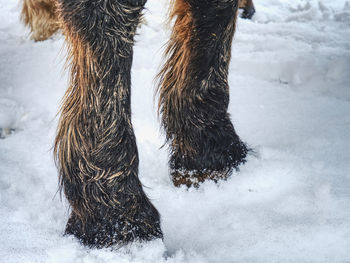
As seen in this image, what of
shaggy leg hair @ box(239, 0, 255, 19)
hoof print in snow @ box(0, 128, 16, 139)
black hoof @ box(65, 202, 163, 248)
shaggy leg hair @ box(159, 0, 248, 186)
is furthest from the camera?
shaggy leg hair @ box(239, 0, 255, 19)

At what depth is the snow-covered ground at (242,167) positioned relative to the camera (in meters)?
1.42

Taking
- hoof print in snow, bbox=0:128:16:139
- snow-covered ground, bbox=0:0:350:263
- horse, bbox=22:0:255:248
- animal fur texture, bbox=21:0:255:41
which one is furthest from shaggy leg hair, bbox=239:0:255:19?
hoof print in snow, bbox=0:128:16:139

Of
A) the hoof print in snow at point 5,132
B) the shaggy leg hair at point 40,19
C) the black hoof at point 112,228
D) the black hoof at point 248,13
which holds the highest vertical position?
the black hoof at point 248,13

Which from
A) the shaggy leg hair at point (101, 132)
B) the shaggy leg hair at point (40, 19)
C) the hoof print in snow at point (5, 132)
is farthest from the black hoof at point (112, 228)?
the shaggy leg hair at point (40, 19)

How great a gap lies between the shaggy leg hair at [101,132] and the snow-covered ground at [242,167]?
73 mm

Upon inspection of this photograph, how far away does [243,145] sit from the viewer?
184 cm

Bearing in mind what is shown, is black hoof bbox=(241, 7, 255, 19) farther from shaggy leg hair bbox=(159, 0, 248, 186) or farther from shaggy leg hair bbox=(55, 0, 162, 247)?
shaggy leg hair bbox=(55, 0, 162, 247)

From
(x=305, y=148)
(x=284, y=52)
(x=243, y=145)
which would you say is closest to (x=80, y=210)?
(x=243, y=145)

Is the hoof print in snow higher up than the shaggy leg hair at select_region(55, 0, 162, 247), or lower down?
lower down

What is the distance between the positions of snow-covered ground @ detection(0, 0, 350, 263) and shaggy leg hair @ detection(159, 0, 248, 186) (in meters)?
0.08

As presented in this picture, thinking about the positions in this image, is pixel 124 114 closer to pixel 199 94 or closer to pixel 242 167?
pixel 199 94

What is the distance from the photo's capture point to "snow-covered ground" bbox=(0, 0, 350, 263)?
142 centimetres

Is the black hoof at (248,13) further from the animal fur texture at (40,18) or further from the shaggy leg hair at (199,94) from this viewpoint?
the shaggy leg hair at (199,94)

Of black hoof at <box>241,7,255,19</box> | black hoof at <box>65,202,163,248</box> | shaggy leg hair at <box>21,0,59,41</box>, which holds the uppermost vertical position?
black hoof at <box>241,7,255,19</box>
